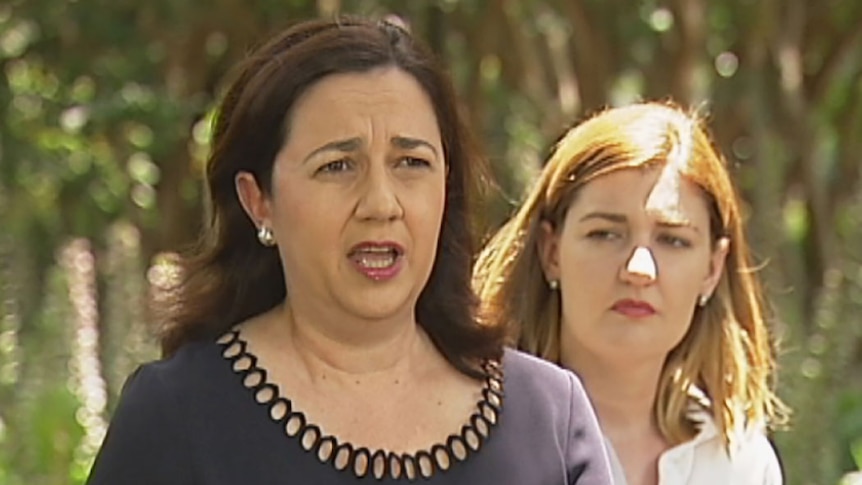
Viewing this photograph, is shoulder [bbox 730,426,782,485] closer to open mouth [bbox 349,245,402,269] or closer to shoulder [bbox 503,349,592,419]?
shoulder [bbox 503,349,592,419]

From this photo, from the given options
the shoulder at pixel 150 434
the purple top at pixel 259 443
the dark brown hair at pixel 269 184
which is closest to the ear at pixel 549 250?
the dark brown hair at pixel 269 184

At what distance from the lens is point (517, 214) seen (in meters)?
3.37

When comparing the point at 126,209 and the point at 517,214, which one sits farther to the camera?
the point at 126,209

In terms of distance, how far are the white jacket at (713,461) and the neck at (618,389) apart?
0.05 metres

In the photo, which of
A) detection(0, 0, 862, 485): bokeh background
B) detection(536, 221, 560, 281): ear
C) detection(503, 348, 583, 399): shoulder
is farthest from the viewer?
detection(0, 0, 862, 485): bokeh background

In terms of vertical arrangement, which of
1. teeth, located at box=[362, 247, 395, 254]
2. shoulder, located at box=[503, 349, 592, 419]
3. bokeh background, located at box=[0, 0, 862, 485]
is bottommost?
shoulder, located at box=[503, 349, 592, 419]

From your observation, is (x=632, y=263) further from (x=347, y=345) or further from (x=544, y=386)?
(x=347, y=345)

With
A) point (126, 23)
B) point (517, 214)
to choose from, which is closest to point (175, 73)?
point (126, 23)

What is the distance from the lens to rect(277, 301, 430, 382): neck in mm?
2453

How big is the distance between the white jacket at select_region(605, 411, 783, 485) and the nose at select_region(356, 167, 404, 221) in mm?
880

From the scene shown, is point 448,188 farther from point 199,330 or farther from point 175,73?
point 175,73

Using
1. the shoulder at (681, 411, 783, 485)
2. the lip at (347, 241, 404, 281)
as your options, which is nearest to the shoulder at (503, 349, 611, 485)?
the lip at (347, 241, 404, 281)

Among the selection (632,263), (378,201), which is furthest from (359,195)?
(632,263)

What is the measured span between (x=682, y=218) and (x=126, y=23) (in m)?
3.67
